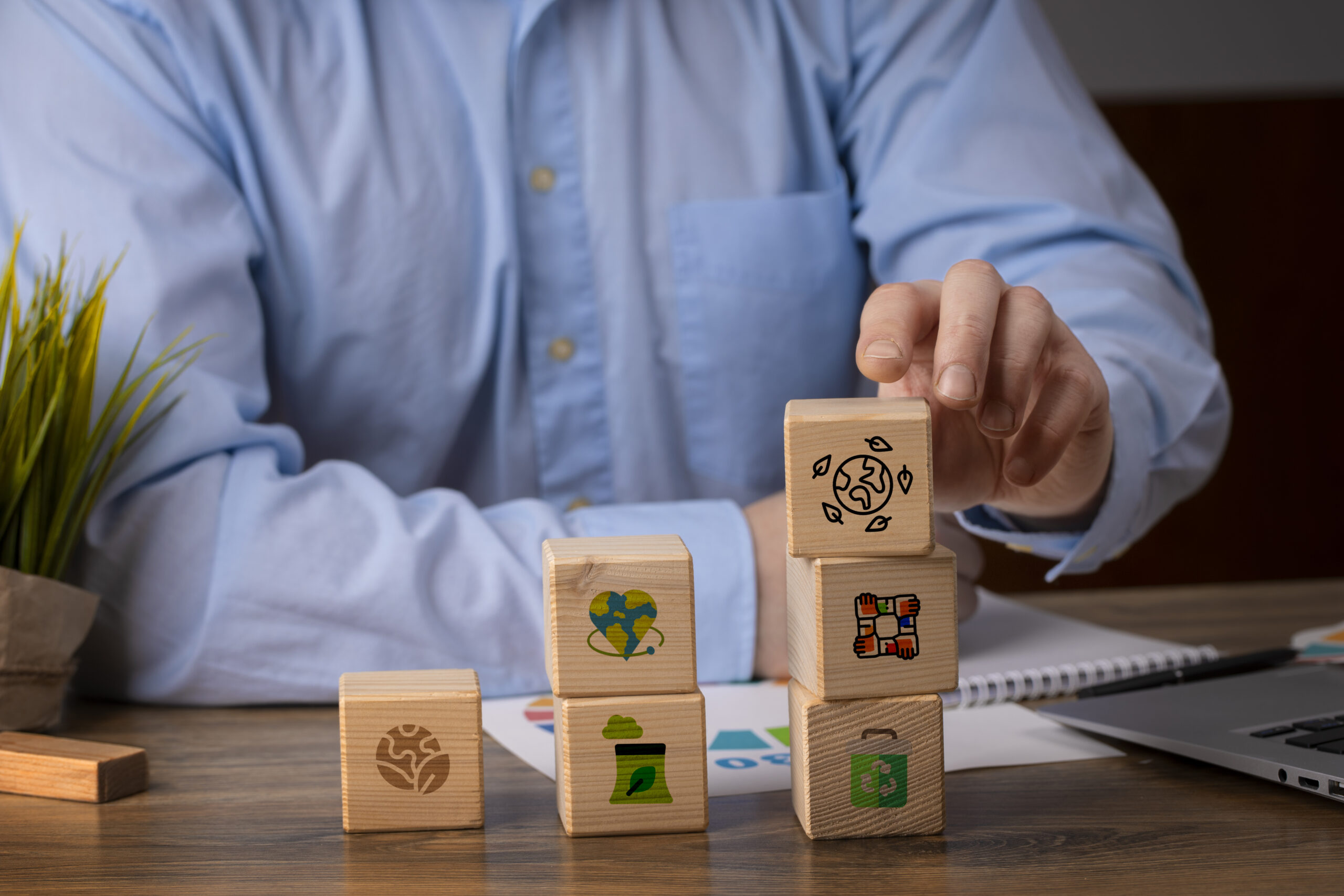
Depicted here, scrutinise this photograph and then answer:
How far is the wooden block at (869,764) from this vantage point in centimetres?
57

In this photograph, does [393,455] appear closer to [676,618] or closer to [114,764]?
[114,764]

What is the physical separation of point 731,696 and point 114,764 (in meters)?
0.42

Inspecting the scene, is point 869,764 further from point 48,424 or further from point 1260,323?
point 1260,323

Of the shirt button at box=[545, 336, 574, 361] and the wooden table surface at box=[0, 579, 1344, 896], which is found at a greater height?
the shirt button at box=[545, 336, 574, 361]

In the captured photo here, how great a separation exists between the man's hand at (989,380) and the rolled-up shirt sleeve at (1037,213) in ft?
0.44

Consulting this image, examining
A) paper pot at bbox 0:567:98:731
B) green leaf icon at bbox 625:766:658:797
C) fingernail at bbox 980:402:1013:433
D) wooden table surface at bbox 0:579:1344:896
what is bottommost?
wooden table surface at bbox 0:579:1344:896

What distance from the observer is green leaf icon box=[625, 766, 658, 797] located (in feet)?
1.92

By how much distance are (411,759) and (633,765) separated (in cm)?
12

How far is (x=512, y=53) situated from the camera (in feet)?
3.92

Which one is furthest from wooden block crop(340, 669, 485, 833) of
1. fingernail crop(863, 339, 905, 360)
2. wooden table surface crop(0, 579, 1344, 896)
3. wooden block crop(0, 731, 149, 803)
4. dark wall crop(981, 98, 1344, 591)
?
dark wall crop(981, 98, 1344, 591)

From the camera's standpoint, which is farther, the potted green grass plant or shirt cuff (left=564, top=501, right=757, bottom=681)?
shirt cuff (left=564, top=501, right=757, bottom=681)

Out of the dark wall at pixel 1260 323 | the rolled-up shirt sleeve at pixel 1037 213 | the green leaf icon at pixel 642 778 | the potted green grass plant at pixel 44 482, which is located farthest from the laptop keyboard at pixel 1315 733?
the dark wall at pixel 1260 323

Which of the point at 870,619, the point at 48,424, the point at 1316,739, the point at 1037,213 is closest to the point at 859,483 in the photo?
the point at 870,619

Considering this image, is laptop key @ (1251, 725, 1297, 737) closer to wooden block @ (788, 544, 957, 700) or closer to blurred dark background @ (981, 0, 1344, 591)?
wooden block @ (788, 544, 957, 700)
